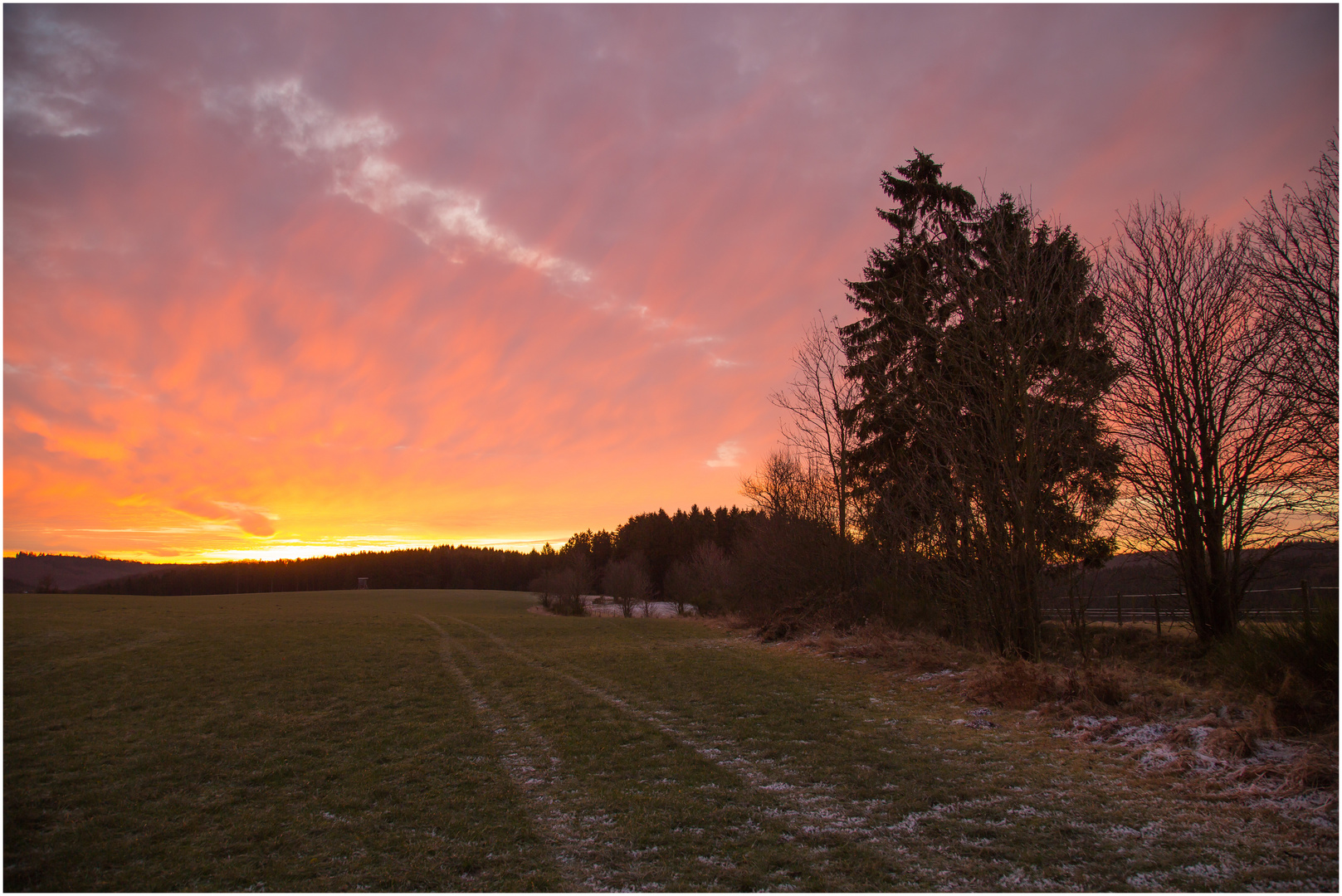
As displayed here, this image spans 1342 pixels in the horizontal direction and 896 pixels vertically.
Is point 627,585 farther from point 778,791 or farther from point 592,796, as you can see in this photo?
point 778,791

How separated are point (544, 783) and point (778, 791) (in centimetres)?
215

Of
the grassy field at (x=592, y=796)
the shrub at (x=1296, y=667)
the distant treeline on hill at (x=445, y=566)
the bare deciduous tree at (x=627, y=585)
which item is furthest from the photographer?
the distant treeline on hill at (x=445, y=566)

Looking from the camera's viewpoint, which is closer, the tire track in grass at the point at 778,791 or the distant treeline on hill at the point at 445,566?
the tire track in grass at the point at 778,791

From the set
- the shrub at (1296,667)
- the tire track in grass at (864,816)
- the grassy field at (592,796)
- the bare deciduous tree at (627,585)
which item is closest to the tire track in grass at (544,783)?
the grassy field at (592,796)

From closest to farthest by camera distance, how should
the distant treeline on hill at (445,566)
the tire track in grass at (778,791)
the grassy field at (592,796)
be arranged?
the grassy field at (592,796)
the tire track in grass at (778,791)
the distant treeline on hill at (445,566)

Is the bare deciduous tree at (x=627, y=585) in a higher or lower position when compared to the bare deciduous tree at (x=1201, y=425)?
lower

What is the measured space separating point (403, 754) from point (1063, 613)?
9.72 metres

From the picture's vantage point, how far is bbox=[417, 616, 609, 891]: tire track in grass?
3.82 meters

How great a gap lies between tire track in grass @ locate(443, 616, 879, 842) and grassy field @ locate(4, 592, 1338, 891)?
3 cm

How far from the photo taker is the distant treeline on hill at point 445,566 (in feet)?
254

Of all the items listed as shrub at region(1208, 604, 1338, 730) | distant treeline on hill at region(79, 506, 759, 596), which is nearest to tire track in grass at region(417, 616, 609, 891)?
shrub at region(1208, 604, 1338, 730)

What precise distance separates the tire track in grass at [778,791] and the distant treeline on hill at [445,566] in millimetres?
59426

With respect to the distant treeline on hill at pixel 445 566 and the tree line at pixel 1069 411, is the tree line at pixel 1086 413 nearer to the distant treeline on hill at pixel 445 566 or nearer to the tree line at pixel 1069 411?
the tree line at pixel 1069 411

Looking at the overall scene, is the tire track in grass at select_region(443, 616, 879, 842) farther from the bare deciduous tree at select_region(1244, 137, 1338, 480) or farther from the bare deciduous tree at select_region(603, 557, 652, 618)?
the bare deciduous tree at select_region(603, 557, 652, 618)
